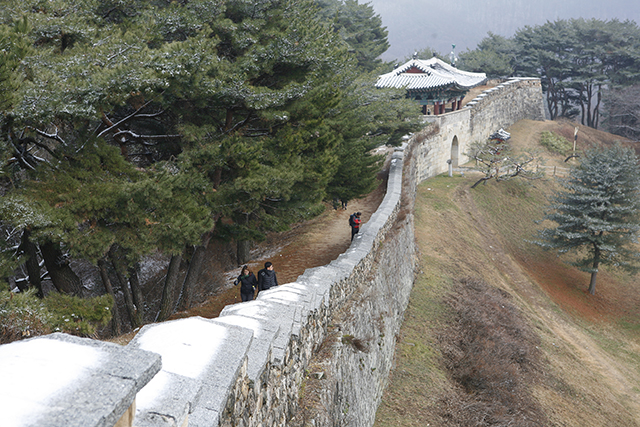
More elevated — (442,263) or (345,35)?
(345,35)

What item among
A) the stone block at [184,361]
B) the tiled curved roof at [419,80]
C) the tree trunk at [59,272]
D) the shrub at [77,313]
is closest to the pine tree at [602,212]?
the tiled curved roof at [419,80]

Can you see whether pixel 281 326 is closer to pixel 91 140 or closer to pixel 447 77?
pixel 91 140

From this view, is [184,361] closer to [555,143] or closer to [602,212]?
[602,212]

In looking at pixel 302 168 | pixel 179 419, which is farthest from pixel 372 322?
pixel 179 419

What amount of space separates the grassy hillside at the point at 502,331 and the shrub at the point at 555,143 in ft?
39.2

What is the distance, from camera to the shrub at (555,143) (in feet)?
117

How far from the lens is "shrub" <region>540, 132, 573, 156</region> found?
35781 millimetres

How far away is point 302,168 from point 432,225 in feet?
35.0

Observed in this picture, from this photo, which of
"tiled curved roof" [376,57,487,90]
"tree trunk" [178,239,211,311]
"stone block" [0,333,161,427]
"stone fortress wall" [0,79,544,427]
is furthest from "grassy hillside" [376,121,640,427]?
"stone block" [0,333,161,427]

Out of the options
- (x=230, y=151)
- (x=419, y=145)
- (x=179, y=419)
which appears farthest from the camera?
(x=419, y=145)

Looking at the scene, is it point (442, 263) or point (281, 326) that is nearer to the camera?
point (281, 326)

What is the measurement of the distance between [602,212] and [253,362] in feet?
71.6

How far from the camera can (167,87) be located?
765 cm

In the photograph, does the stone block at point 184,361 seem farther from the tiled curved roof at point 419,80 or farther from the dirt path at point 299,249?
the tiled curved roof at point 419,80
